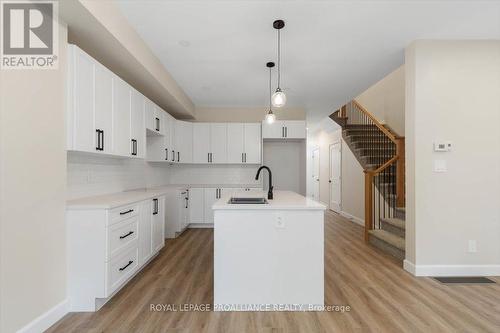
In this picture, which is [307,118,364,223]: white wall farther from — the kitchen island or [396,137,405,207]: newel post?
the kitchen island

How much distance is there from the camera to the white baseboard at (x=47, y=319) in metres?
1.82

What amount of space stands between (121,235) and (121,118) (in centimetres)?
138

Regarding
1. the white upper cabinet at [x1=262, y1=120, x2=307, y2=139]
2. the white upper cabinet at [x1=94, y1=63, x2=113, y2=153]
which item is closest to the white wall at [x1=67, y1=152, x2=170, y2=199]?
the white upper cabinet at [x1=94, y1=63, x2=113, y2=153]

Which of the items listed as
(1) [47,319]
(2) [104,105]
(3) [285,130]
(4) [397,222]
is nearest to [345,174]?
(3) [285,130]

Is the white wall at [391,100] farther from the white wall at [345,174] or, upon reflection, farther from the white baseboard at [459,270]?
the white baseboard at [459,270]

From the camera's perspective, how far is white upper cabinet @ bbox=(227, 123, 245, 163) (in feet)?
18.6

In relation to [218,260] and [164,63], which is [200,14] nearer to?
[164,63]

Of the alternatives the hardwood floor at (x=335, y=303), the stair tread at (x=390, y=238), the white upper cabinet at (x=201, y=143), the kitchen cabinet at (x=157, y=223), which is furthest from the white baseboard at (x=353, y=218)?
the kitchen cabinet at (x=157, y=223)

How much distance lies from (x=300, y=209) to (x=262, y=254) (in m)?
0.53

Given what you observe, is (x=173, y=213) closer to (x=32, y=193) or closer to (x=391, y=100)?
(x=32, y=193)

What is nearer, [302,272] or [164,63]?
[302,272]

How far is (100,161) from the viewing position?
316 cm

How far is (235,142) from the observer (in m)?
5.67

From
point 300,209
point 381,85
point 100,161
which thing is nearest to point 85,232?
point 100,161
